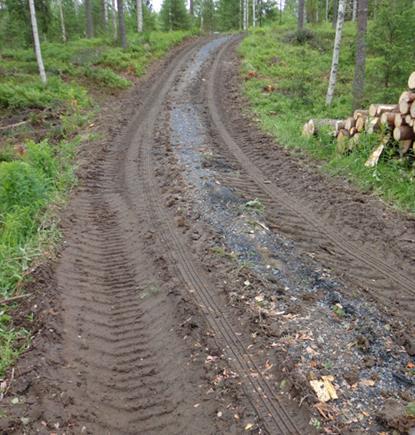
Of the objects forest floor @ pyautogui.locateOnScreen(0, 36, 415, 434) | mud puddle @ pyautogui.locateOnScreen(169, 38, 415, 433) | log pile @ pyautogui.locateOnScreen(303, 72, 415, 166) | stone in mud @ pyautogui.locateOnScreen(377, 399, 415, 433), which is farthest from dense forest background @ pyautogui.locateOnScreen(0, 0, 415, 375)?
stone in mud @ pyautogui.locateOnScreen(377, 399, 415, 433)

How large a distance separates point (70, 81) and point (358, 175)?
46.9ft

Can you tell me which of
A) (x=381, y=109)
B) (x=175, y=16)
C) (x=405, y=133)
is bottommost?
(x=405, y=133)

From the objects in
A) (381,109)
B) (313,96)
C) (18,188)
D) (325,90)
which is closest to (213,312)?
(18,188)

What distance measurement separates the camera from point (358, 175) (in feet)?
30.3

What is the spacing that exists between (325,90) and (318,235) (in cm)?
1198

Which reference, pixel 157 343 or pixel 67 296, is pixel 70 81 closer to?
pixel 67 296

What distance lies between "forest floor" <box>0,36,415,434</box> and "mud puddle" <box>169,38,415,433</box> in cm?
2

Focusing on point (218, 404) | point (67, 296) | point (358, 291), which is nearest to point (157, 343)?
point (218, 404)

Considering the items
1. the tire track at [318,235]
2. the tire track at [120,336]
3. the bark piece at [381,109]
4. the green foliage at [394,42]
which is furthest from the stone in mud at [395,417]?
the green foliage at [394,42]

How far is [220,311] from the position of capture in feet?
16.6

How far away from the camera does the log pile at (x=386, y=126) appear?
27.7ft

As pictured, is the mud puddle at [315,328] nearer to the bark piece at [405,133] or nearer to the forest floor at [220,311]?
the forest floor at [220,311]

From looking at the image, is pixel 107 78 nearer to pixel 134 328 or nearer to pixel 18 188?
pixel 18 188

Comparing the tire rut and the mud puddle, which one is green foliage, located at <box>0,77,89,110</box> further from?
the mud puddle
